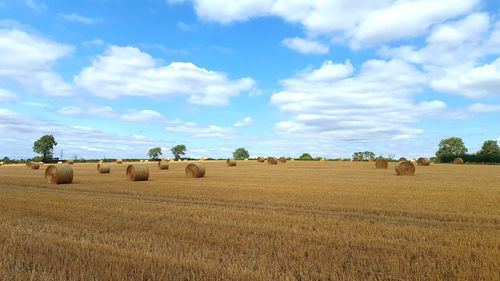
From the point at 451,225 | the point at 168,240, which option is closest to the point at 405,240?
the point at 451,225

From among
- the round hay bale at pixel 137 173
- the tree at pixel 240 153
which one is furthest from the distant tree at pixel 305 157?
the round hay bale at pixel 137 173

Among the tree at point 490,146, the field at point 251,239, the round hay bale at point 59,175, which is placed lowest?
the field at point 251,239

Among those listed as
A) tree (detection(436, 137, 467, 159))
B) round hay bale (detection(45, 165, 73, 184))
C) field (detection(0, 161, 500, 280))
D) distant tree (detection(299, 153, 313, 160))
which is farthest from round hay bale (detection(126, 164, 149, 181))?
tree (detection(436, 137, 467, 159))

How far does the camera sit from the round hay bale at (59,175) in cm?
2288

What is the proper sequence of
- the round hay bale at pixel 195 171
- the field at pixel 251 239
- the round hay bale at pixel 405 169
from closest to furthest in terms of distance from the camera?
the field at pixel 251 239
the round hay bale at pixel 195 171
the round hay bale at pixel 405 169

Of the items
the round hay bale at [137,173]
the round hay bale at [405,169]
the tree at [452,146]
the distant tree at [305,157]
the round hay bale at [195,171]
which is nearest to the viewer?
the round hay bale at [137,173]

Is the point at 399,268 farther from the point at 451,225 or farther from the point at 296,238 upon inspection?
the point at 451,225

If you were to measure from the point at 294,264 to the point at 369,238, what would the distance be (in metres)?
2.47

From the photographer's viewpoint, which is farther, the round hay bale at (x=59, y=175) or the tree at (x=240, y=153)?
the tree at (x=240, y=153)

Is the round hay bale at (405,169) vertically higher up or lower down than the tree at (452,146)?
lower down

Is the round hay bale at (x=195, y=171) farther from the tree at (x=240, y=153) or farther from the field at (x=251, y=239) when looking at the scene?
the tree at (x=240, y=153)

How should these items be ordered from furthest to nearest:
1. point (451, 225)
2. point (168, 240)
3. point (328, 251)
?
point (451, 225) → point (168, 240) → point (328, 251)

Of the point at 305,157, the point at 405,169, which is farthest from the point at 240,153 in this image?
the point at 405,169

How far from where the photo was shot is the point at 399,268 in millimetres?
6398
